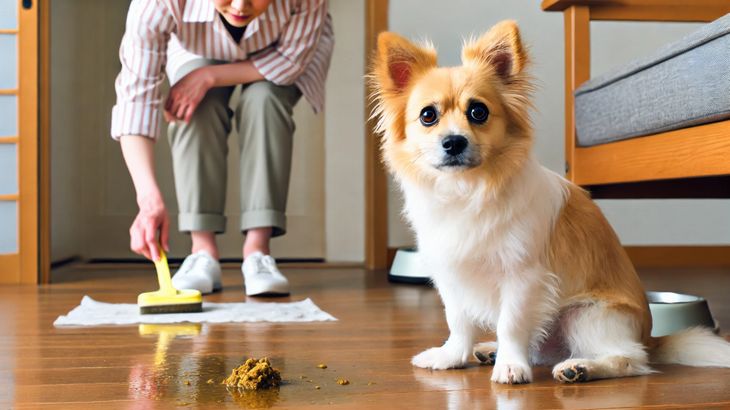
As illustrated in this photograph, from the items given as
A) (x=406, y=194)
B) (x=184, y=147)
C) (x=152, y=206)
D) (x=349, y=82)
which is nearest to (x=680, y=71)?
(x=406, y=194)

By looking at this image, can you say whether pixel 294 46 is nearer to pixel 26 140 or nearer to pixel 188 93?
pixel 188 93

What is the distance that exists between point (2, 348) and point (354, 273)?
1.95 metres

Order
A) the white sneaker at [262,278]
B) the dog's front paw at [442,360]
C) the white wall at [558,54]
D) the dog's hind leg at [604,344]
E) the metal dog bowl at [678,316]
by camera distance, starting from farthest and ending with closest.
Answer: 1. the white wall at [558,54]
2. the white sneaker at [262,278]
3. the metal dog bowl at [678,316]
4. the dog's front paw at [442,360]
5. the dog's hind leg at [604,344]

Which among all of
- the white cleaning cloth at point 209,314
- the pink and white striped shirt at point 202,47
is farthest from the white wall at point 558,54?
the white cleaning cloth at point 209,314

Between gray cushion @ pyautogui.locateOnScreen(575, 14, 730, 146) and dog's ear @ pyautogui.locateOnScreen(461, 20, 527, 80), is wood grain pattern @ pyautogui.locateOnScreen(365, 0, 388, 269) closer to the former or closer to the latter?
gray cushion @ pyautogui.locateOnScreen(575, 14, 730, 146)

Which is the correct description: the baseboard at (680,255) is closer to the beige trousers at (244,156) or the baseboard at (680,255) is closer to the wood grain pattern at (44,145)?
→ the beige trousers at (244,156)

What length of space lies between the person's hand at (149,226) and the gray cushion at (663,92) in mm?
1153

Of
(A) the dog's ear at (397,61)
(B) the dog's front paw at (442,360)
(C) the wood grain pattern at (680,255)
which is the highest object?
(A) the dog's ear at (397,61)

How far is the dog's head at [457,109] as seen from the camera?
132cm

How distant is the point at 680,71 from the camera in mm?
1735

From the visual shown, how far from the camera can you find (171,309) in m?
2.15

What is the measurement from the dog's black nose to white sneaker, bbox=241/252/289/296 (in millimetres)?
1336

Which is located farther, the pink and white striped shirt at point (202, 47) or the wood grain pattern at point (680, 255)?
the wood grain pattern at point (680, 255)

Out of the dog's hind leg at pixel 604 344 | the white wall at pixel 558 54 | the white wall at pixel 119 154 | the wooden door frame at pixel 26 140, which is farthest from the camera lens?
the white wall at pixel 119 154
